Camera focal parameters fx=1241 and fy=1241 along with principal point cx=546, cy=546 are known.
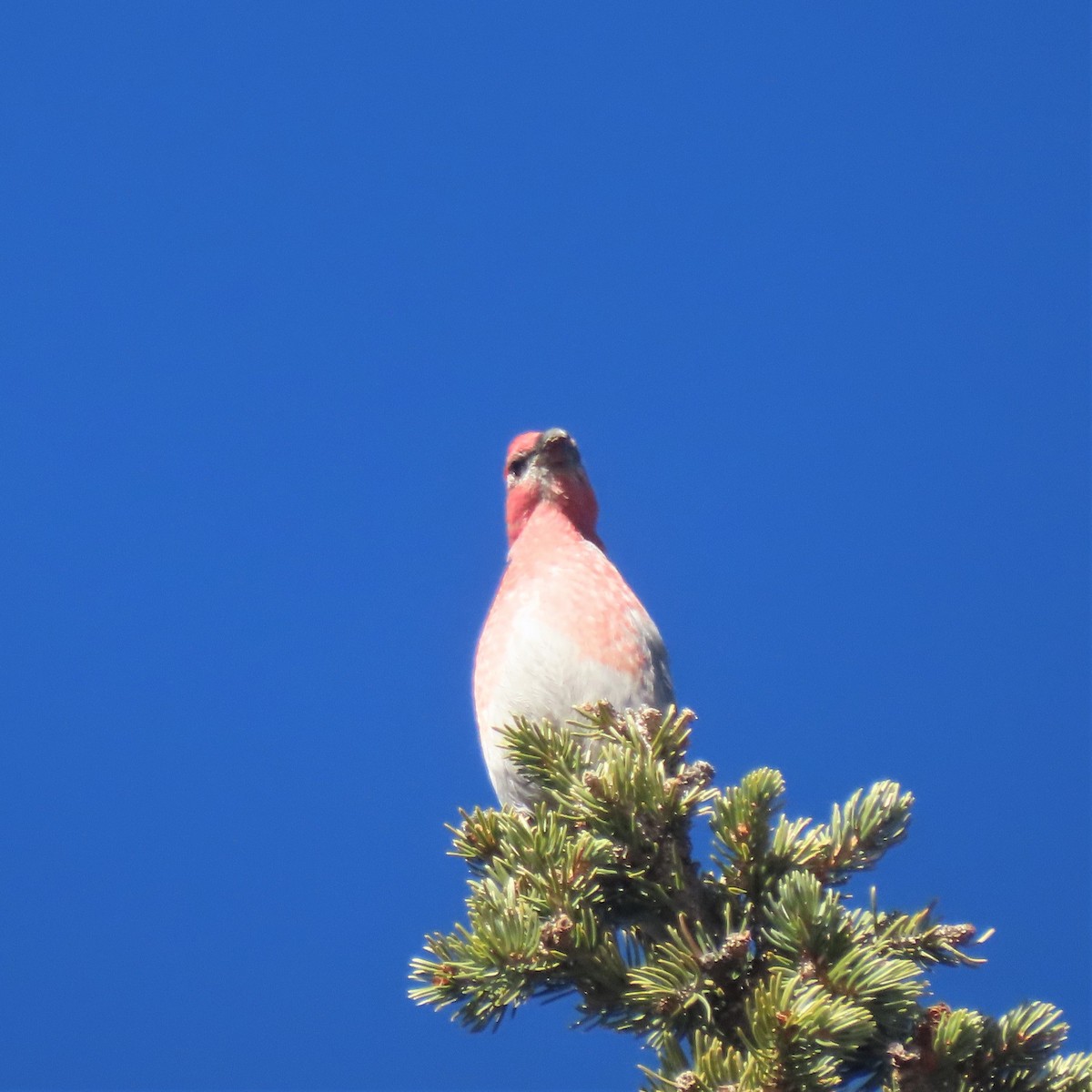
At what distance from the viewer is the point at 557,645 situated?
4.89 metres

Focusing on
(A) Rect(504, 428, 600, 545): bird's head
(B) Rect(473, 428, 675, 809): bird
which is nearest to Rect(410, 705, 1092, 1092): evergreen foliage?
(B) Rect(473, 428, 675, 809): bird

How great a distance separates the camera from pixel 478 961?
2359mm

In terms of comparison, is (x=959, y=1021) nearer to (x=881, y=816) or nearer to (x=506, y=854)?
(x=881, y=816)

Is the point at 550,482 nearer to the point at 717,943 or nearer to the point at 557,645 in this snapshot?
the point at 557,645

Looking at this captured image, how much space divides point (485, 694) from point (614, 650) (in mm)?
542

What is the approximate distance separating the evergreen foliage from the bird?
1757 mm

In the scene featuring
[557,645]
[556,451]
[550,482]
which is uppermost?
[556,451]

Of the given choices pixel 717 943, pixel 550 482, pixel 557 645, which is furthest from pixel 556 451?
pixel 717 943

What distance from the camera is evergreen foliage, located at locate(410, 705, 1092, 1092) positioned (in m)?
2.20

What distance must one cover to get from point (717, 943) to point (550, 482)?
3.85 meters

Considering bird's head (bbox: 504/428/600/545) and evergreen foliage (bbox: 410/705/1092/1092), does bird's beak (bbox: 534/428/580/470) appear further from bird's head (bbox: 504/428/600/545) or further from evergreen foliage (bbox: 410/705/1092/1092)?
evergreen foliage (bbox: 410/705/1092/1092)

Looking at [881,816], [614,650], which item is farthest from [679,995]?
[614,650]

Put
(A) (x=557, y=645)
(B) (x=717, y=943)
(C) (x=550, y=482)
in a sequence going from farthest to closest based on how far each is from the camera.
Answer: (C) (x=550, y=482), (A) (x=557, y=645), (B) (x=717, y=943)

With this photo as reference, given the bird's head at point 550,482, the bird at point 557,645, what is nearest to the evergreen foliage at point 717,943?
the bird at point 557,645
